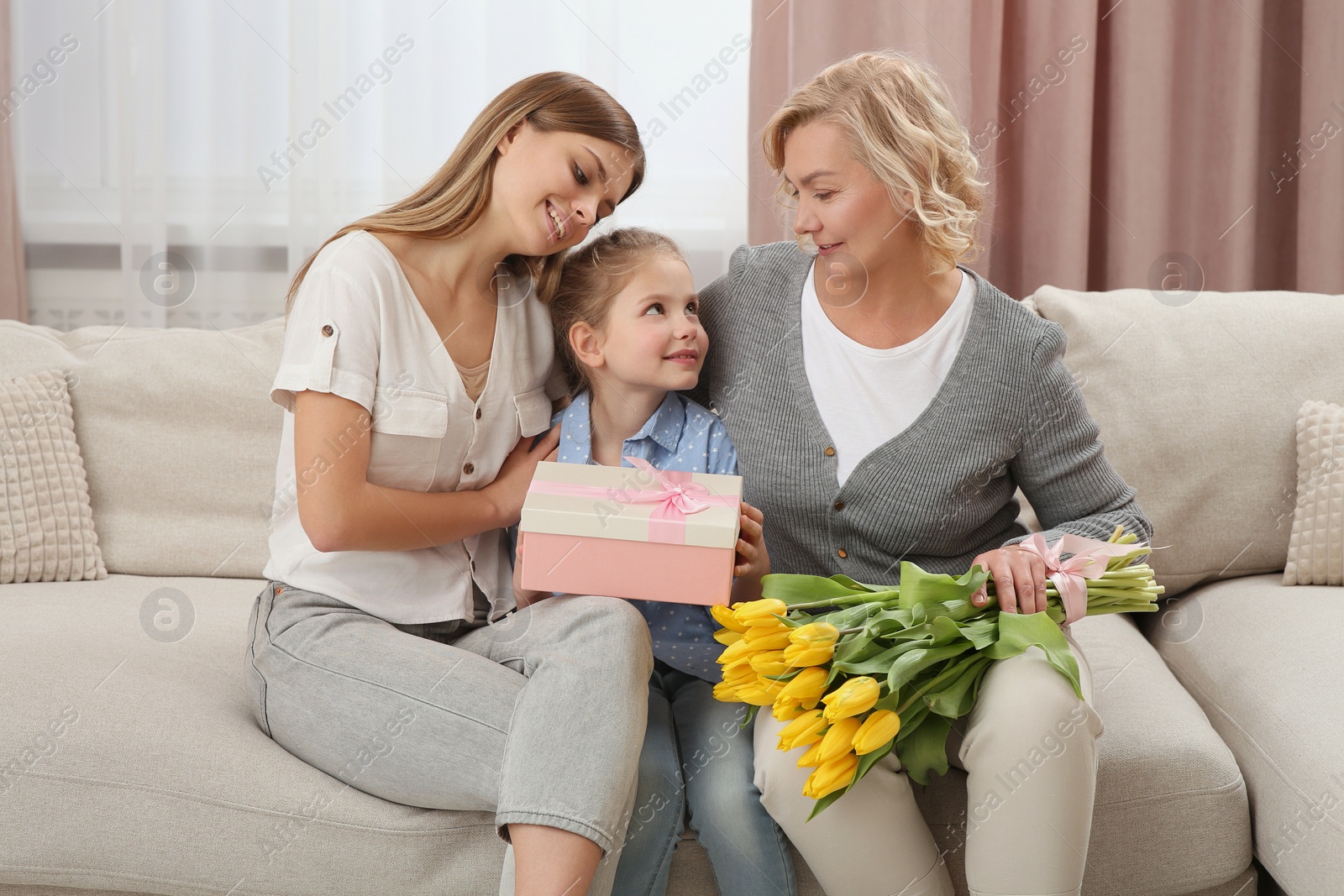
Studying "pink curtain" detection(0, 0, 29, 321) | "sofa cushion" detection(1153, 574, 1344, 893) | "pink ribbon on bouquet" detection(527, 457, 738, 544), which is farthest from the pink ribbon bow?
"pink curtain" detection(0, 0, 29, 321)

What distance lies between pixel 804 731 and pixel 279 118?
74.8 inches

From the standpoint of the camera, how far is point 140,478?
168cm

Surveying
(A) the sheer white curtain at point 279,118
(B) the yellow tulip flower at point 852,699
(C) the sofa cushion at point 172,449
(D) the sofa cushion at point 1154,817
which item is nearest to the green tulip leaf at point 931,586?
(B) the yellow tulip flower at point 852,699

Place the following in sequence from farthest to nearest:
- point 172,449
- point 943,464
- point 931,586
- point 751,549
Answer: point 172,449
point 943,464
point 751,549
point 931,586

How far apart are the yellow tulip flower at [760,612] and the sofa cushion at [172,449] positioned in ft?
3.15

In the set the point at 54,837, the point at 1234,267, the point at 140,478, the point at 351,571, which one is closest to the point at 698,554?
the point at 351,571

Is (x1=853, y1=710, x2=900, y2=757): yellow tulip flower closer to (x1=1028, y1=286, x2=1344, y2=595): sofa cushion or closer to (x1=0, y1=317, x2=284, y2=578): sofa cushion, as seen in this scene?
(x1=1028, y1=286, x2=1344, y2=595): sofa cushion

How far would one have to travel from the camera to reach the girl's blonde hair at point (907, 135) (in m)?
1.26

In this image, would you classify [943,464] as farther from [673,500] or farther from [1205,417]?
[1205,417]

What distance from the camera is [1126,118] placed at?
2207 mm

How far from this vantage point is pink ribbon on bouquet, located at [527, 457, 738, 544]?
1081mm

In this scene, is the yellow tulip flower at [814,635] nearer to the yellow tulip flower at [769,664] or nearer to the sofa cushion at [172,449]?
the yellow tulip flower at [769,664]

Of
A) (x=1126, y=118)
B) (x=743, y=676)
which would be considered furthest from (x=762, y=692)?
(x=1126, y=118)

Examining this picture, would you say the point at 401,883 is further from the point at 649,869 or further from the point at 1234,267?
the point at 1234,267
